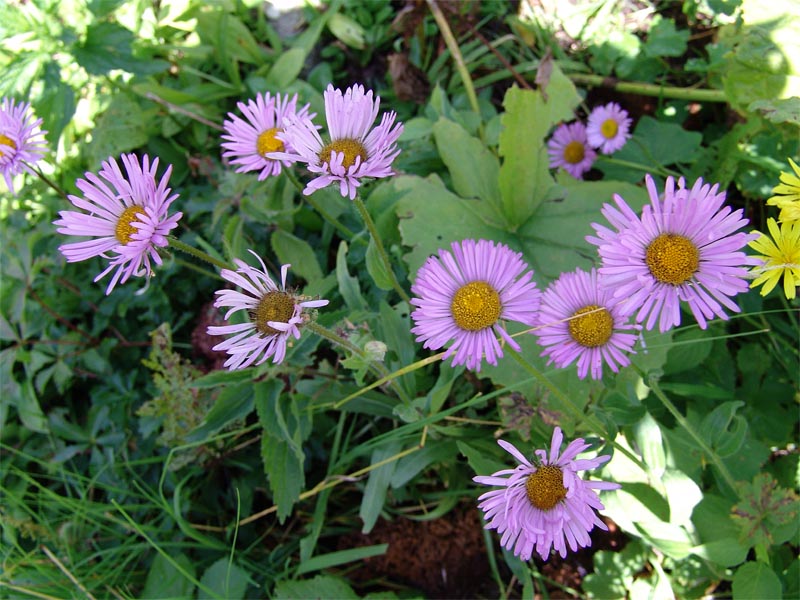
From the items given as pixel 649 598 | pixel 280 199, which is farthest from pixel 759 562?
pixel 280 199

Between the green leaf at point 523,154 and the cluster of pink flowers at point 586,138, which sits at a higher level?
the cluster of pink flowers at point 586,138

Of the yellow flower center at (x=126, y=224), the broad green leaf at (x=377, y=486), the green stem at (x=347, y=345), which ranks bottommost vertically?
the broad green leaf at (x=377, y=486)

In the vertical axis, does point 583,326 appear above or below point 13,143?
above

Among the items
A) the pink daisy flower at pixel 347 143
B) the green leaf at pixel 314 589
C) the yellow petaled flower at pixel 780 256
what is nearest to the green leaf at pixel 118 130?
the pink daisy flower at pixel 347 143

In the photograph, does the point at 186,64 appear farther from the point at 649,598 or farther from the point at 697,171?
the point at 649,598

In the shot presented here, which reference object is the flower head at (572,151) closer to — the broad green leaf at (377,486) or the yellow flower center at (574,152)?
the yellow flower center at (574,152)

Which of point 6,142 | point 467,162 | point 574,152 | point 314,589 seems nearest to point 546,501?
point 314,589

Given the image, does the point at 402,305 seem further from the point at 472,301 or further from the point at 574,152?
the point at 574,152
